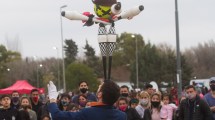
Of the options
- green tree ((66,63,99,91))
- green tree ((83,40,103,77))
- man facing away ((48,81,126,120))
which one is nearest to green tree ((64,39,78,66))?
green tree ((83,40,103,77))

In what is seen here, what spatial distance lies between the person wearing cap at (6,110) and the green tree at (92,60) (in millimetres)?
68871

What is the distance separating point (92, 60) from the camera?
3265 inches

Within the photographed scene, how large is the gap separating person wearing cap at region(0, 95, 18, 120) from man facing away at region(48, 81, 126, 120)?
4.85 m

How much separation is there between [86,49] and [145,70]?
75.5 ft

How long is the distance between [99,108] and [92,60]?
77.4 m

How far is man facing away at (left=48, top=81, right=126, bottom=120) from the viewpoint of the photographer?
18.1 ft

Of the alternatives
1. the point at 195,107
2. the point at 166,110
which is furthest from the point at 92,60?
the point at 195,107

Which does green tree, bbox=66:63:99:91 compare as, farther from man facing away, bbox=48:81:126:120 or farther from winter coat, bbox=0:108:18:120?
man facing away, bbox=48:81:126:120

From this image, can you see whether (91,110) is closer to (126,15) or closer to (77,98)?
(77,98)

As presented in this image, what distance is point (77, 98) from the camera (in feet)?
34.5

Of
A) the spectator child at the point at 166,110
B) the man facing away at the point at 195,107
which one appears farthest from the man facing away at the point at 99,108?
the spectator child at the point at 166,110

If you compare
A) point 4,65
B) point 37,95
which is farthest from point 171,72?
point 37,95

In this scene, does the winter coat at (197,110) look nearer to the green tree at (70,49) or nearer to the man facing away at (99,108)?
the man facing away at (99,108)

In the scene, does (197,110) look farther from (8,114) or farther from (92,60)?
(92,60)
